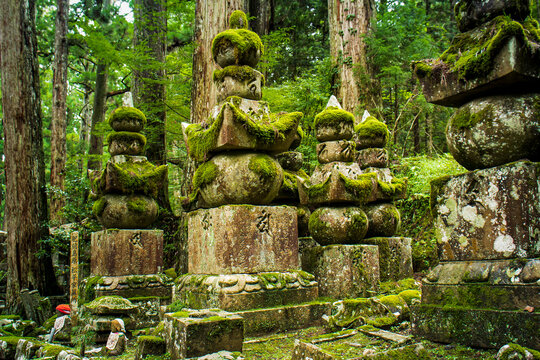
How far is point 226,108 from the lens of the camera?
414 cm

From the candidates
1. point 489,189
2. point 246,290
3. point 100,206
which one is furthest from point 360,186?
point 100,206

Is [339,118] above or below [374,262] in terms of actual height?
above

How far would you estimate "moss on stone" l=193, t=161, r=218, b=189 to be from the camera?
14.3 feet

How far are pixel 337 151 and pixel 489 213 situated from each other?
2766 mm

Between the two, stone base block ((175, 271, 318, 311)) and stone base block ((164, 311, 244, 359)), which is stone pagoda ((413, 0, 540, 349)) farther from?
stone base block ((164, 311, 244, 359))

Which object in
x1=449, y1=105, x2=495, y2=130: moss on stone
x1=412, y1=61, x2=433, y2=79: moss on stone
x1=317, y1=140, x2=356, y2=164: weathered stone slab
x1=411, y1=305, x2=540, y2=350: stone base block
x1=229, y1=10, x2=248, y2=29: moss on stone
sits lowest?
x1=411, y1=305, x2=540, y2=350: stone base block

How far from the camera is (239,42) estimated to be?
15.4 feet

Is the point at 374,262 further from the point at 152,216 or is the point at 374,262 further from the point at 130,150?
the point at 130,150

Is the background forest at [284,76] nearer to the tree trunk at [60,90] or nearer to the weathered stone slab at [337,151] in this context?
the tree trunk at [60,90]

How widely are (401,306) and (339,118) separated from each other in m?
2.61

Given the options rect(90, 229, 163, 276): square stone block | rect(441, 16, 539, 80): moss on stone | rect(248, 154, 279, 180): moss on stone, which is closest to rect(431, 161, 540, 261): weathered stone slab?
rect(441, 16, 539, 80): moss on stone

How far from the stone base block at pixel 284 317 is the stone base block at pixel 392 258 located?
1765 mm

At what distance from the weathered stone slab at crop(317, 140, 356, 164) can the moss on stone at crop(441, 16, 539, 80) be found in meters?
2.28

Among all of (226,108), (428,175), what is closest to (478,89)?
(226,108)
